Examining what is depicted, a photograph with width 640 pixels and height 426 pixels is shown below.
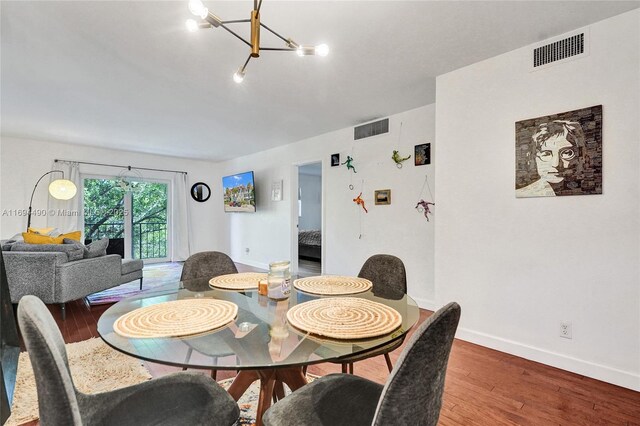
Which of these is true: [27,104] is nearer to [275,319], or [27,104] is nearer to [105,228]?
[105,228]

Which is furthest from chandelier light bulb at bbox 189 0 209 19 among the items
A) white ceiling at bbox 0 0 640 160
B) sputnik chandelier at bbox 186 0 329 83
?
white ceiling at bbox 0 0 640 160

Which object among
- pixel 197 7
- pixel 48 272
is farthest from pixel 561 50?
pixel 48 272

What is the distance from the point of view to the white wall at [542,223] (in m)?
1.98

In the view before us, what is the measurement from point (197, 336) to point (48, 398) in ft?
1.29

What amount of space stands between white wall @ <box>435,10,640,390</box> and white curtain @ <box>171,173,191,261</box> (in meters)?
5.78

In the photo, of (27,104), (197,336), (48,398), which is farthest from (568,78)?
(27,104)

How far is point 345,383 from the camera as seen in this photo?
1150mm

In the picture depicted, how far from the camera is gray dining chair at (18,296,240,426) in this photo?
69 centimetres

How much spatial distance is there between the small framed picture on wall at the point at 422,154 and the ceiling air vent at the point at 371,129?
56 centimetres

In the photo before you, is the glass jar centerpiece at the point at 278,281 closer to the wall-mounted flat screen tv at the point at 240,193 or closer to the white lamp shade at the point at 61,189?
the wall-mounted flat screen tv at the point at 240,193

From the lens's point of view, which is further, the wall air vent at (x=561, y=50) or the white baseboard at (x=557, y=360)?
the wall air vent at (x=561, y=50)

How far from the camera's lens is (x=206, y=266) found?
2162mm

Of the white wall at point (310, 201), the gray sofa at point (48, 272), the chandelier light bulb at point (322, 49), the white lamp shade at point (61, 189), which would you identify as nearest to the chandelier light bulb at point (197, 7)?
the chandelier light bulb at point (322, 49)

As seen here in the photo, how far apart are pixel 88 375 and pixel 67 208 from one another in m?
4.77
